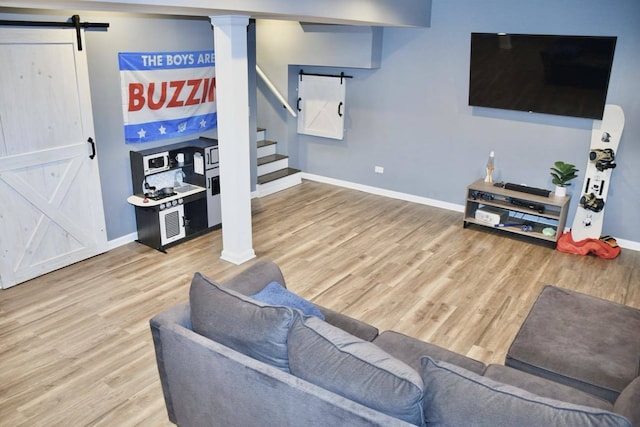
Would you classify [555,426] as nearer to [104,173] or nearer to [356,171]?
[104,173]

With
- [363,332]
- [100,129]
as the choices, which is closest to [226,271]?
[100,129]

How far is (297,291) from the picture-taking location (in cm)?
445

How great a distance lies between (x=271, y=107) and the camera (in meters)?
7.61

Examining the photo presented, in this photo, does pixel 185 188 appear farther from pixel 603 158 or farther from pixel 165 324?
pixel 603 158

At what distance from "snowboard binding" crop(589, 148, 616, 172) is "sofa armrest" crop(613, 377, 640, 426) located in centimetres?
341

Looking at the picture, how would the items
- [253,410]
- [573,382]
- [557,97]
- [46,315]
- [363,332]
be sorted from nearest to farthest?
[253,410], [573,382], [363,332], [46,315], [557,97]

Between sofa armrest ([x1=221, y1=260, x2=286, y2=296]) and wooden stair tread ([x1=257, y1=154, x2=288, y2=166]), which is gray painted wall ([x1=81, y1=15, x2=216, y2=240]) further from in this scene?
sofa armrest ([x1=221, y1=260, x2=286, y2=296])

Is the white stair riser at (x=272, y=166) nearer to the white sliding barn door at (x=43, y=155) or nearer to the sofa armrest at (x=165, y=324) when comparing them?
the white sliding barn door at (x=43, y=155)

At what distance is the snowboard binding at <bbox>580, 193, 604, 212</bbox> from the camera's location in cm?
514

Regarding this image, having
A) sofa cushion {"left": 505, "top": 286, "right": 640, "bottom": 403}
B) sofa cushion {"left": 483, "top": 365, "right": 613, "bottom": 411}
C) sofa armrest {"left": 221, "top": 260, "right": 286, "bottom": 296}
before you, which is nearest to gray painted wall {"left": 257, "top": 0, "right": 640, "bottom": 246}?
sofa cushion {"left": 505, "top": 286, "right": 640, "bottom": 403}

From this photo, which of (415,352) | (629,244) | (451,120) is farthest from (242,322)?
(629,244)

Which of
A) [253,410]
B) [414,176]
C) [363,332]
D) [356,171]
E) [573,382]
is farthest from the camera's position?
[356,171]

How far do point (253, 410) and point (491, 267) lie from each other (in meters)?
3.41

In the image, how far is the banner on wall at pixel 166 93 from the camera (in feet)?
16.3
